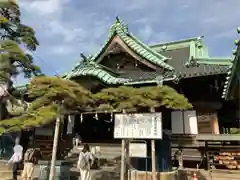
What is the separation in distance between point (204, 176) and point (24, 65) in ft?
36.8

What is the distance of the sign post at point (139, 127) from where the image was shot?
834 cm

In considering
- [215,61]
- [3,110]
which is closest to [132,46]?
[215,61]

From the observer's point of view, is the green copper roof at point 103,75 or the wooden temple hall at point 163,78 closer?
the wooden temple hall at point 163,78

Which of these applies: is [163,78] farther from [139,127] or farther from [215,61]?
[139,127]

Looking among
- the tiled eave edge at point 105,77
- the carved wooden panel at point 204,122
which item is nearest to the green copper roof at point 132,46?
the tiled eave edge at point 105,77

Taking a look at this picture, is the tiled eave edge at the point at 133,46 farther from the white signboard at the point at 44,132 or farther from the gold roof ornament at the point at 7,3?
the white signboard at the point at 44,132

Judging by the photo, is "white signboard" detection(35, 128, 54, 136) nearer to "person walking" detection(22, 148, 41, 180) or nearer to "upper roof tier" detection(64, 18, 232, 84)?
"upper roof tier" detection(64, 18, 232, 84)

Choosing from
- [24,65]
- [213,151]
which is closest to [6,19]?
[24,65]

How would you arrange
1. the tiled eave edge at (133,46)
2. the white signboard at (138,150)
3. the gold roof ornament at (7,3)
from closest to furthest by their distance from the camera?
1. the white signboard at (138,150)
2. the gold roof ornament at (7,3)
3. the tiled eave edge at (133,46)

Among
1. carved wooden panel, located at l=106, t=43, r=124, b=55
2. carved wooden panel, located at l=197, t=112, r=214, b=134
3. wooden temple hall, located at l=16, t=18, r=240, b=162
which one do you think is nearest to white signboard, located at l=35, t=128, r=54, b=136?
wooden temple hall, located at l=16, t=18, r=240, b=162

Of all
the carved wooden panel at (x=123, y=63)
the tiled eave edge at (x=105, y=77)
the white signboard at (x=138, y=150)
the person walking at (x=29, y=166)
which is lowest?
the person walking at (x=29, y=166)

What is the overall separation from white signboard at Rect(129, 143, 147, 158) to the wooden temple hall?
200cm

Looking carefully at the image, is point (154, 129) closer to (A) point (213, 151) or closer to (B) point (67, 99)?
(B) point (67, 99)

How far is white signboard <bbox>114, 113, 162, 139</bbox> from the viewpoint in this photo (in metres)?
8.36
